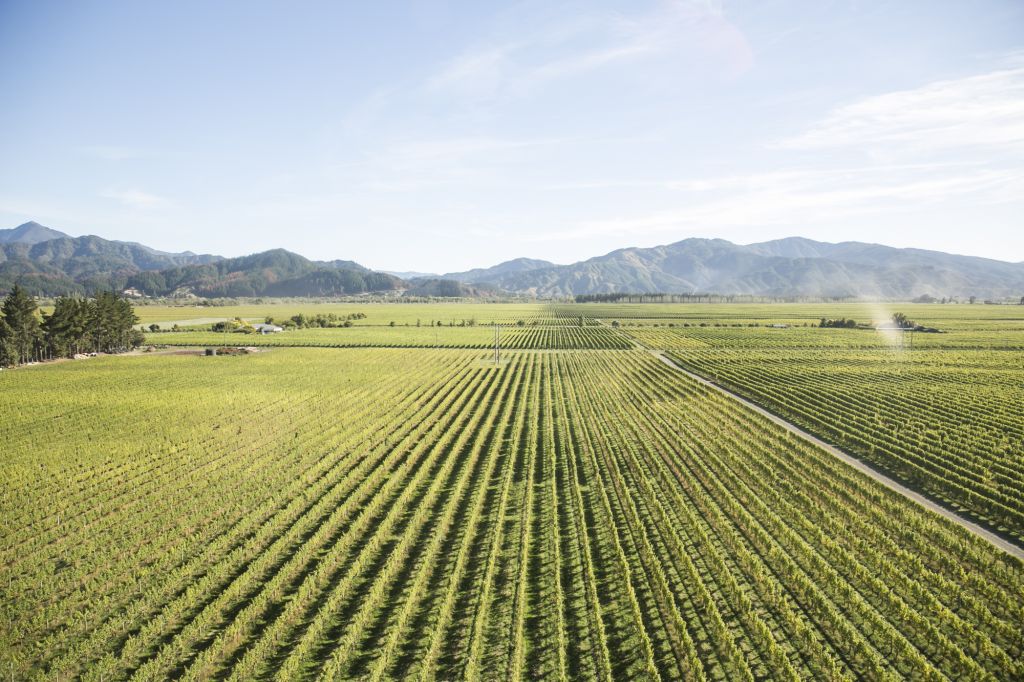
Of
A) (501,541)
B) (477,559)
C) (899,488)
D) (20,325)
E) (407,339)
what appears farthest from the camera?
(407,339)

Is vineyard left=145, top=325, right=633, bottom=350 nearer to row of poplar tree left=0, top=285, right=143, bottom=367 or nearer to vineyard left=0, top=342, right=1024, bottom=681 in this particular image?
row of poplar tree left=0, top=285, right=143, bottom=367

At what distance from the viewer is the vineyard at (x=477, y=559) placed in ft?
40.7

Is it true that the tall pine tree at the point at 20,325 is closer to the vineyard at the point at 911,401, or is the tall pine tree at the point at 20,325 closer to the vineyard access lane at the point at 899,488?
the vineyard access lane at the point at 899,488

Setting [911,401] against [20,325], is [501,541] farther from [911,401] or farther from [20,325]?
[20,325]

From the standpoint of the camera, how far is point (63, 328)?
229 feet

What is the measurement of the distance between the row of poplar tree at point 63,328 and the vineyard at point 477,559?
39.5 m

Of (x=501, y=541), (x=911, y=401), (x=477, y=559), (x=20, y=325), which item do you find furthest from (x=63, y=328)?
(x=911, y=401)

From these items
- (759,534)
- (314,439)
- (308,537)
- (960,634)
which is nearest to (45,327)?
(314,439)

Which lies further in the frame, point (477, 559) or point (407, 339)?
point (407, 339)

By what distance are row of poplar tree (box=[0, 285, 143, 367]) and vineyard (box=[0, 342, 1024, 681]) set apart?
39461mm

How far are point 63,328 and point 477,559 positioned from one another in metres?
79.8

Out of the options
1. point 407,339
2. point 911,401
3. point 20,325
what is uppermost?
point 20,325

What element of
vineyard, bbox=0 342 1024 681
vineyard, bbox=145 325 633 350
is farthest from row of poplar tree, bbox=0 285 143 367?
vineyard, bbox=0 342 1024 681

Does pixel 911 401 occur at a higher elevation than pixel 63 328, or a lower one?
lower
